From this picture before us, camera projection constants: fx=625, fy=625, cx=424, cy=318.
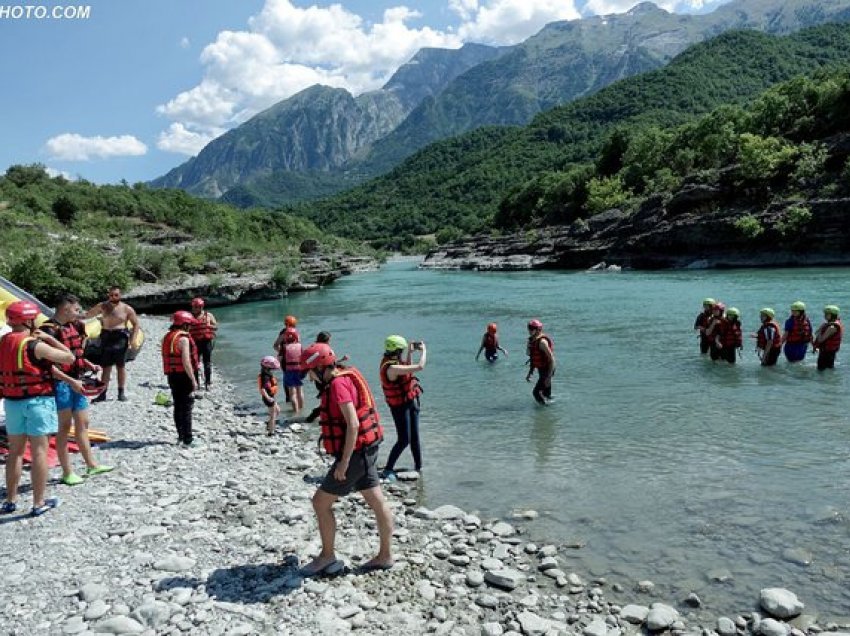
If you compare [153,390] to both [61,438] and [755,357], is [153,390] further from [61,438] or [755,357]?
[755,357]

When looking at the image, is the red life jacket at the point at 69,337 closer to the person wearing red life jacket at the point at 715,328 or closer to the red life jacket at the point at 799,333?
the person wearing red life jacket at the point at 715,328

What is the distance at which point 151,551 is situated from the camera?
6.66 metres

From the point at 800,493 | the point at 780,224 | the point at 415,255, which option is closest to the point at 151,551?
the point at 800,493

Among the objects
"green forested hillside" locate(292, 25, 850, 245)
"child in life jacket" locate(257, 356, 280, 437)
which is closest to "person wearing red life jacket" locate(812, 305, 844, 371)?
"child in life jacket" locate(257, 356, 280, 437)

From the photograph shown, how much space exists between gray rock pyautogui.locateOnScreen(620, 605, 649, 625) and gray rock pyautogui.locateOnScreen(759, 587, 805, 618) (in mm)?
1143

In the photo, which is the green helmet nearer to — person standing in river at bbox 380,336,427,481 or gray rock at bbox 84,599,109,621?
person standing in river at bbox 380,336,427,481

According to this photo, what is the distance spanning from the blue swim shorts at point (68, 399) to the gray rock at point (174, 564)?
125 inches

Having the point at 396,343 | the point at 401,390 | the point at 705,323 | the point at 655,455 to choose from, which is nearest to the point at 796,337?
the point at 705,323

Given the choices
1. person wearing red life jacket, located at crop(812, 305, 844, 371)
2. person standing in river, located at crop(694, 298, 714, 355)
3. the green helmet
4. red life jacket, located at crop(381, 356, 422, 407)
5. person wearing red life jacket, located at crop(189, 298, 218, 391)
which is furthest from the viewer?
person standing in river, located at crop(694, 298, 714, 355)

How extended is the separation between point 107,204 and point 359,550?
89380 millimetres

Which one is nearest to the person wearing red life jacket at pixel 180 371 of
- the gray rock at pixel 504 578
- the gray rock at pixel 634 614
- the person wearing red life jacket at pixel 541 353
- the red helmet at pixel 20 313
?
the red helmet at pixel 20 313

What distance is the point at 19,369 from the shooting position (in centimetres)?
709

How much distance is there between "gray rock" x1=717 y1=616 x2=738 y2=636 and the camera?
5.79 metres

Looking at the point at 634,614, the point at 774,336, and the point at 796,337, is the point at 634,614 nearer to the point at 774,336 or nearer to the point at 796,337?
the point at 774,336
